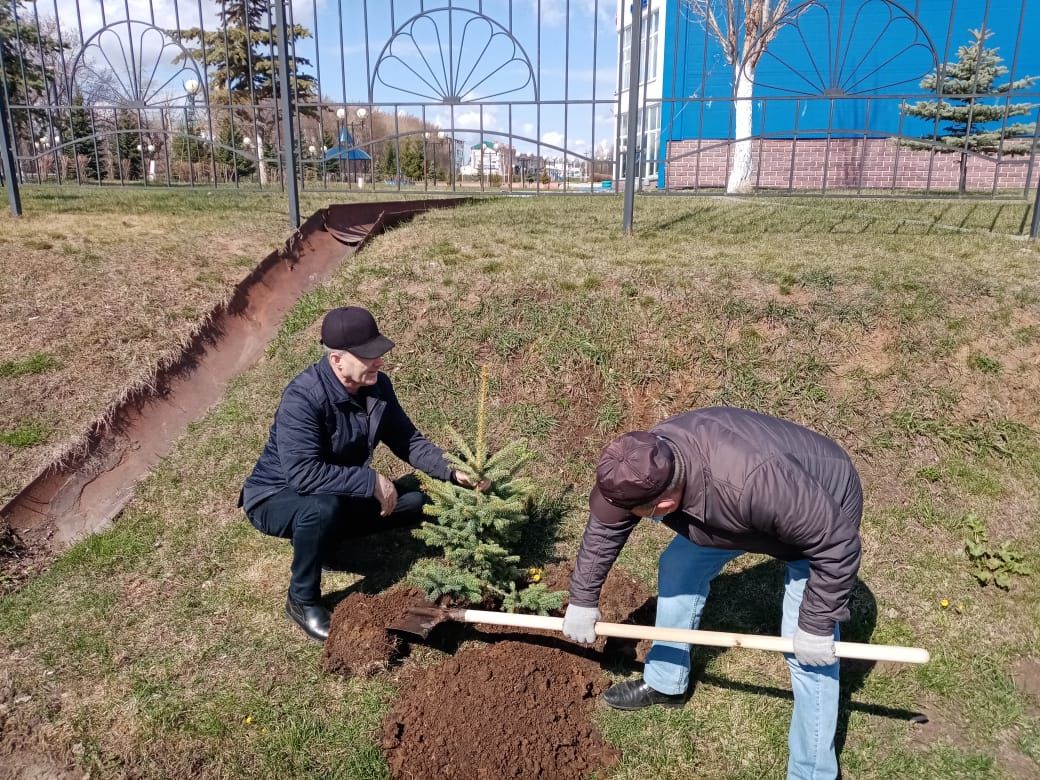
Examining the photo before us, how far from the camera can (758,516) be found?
2203 millimetres

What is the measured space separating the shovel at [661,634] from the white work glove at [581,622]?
0.03m

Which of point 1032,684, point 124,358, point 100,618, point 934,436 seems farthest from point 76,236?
point 1032,684

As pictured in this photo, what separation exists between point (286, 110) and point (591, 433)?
13.7 ft

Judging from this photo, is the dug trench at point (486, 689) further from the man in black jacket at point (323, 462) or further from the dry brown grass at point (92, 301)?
the dry brown grass at point (92, 301)

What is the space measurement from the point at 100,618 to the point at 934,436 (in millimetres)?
4539

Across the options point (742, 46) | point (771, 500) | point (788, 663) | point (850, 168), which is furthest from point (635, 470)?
point (850, 168)

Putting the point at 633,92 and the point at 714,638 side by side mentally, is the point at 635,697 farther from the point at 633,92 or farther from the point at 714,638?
the point at 633,92

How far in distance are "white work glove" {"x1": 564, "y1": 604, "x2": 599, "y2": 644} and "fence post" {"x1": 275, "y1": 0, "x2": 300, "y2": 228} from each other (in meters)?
5.26

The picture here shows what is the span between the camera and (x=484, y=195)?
959cm

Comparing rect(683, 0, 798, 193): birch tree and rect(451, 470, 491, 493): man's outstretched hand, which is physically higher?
rect(683, 0, 798, 193): birch tree

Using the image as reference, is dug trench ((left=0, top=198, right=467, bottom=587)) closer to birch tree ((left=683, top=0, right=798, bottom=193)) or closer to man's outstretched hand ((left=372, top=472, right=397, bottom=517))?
man's outstretched hand ((left=372, top=472, right=397, bottom=517))

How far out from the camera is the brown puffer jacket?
2.16 metres

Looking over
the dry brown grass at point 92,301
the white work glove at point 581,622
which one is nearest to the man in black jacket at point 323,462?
the white work glove at point 581,622

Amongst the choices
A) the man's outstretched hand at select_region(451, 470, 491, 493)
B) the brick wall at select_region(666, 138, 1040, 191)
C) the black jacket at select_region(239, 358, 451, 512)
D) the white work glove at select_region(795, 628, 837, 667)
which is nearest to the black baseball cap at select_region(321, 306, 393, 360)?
the black jacket at select_region(239, 358, 451, 512)
